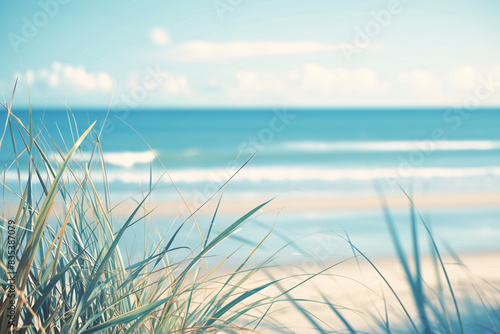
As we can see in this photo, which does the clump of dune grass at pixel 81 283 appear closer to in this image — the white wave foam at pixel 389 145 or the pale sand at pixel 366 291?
the pale sand at pixel 366 291

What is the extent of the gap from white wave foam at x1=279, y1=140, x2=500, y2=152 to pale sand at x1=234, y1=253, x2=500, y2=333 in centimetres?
959

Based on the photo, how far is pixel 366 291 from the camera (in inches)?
80.5

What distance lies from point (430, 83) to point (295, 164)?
59.3ft

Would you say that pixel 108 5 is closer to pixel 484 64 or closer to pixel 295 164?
pixel 295 164

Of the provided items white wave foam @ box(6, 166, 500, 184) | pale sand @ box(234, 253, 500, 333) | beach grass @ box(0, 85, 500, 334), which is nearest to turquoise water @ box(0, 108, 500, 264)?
white wave foam @ box(6, 166, 500, 184)

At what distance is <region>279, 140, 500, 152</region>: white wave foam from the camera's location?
12242 mm

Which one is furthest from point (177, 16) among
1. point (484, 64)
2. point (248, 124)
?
point (484, 64)

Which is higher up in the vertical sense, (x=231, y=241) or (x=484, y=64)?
(x=484, y=64)

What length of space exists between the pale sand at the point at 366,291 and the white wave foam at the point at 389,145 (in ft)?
31.5

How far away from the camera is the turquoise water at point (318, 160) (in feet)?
12.7

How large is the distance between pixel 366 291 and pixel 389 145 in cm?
1255

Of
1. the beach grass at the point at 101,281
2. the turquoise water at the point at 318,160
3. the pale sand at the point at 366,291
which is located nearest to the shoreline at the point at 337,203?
the turquoise water at the point at 318,160

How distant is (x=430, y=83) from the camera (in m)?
24.2

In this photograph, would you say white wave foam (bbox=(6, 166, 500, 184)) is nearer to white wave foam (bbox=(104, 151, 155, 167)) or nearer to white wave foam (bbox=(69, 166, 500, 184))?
white wave foam (bbox=(69, 166, 500, 184))
